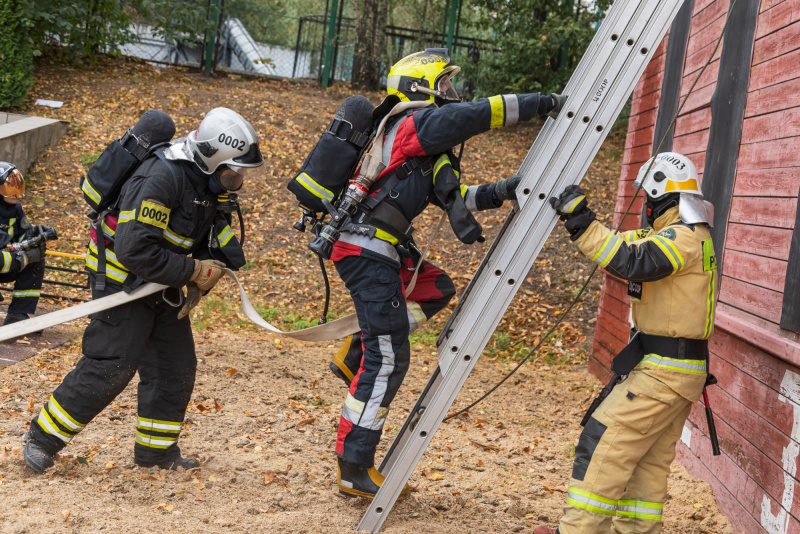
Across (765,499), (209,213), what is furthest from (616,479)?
(209,213)

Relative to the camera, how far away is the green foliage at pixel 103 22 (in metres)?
13.6

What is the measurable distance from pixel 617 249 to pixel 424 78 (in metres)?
1.47

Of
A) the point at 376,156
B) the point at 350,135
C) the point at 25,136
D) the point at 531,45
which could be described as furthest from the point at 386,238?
the point at 531,45

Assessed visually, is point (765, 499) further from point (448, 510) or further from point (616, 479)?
point (448, 510)

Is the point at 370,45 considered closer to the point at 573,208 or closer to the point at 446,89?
the point at 446,89

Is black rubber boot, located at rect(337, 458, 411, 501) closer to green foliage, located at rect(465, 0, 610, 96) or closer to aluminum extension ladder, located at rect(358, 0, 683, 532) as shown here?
aluminum extension ladder, located at rect(358, 0, 683, 532)

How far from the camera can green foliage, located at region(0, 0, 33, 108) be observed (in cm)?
1209

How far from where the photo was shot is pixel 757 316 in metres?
4.12

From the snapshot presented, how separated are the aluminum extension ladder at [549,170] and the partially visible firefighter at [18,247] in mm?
5084

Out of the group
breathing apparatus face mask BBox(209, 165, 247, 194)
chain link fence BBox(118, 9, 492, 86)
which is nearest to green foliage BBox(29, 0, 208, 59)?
chain link fence BBox(118, 9, 492, 86)

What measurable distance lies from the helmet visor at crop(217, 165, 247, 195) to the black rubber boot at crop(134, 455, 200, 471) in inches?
69.1

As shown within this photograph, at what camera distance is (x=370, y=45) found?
16.1 meters

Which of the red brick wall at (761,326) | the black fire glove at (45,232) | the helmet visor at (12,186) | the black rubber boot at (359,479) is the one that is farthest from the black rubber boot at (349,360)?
the helmet visor at (12,186)

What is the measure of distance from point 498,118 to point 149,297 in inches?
88.3
